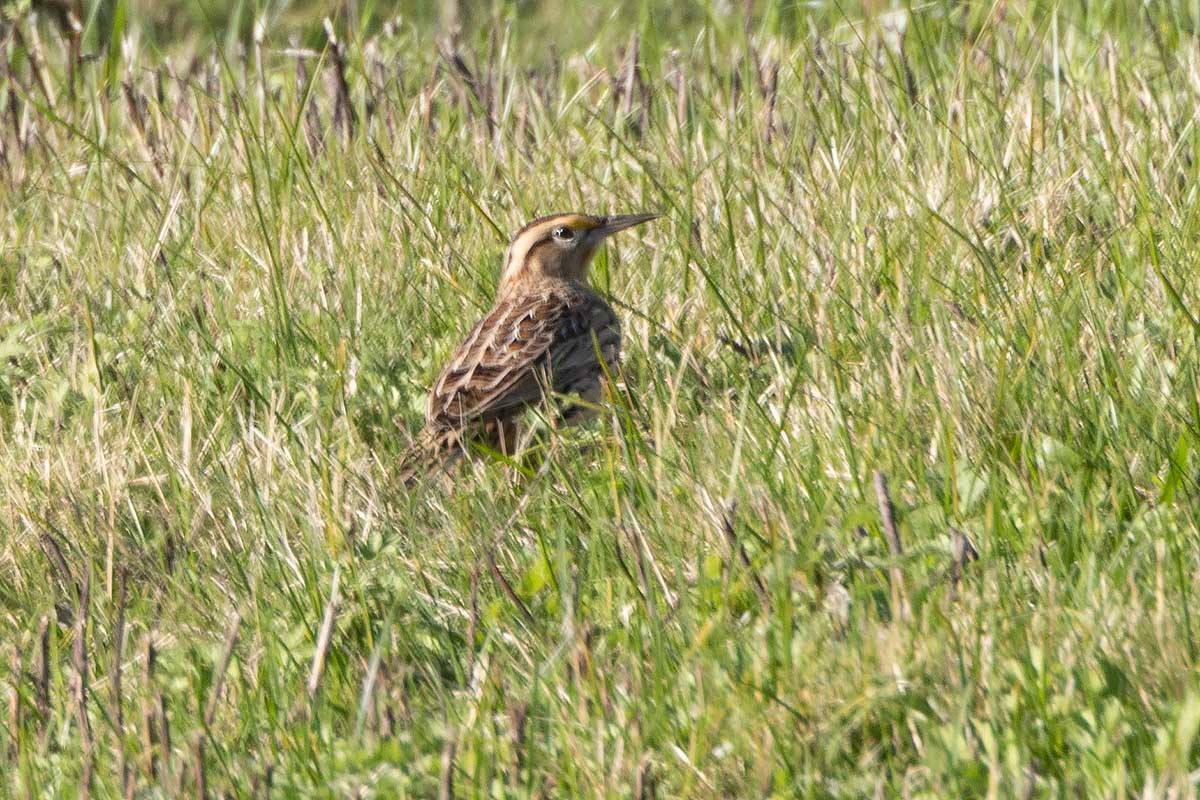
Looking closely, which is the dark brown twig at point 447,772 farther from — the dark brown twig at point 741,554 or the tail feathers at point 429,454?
the tail feathers at point 429,454

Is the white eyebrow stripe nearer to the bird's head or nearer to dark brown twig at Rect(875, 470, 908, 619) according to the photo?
the bird's head

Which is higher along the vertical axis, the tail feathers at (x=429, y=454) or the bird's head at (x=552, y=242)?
the bird's head at (x=552, y=242)

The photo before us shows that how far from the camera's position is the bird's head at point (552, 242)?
6113 mm

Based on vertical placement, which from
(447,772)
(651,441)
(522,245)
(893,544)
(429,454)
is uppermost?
(893,544)

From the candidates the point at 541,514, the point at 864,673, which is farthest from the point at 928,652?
the point at 541,514

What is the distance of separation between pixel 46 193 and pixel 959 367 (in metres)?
4.35

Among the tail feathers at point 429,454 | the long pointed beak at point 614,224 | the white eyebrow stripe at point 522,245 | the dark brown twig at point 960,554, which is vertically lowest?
the tail feathers at point 429,454

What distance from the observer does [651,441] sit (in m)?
4.85

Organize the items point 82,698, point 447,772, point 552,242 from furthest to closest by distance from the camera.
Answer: point 552,242 < point 82,698 < point 447,772

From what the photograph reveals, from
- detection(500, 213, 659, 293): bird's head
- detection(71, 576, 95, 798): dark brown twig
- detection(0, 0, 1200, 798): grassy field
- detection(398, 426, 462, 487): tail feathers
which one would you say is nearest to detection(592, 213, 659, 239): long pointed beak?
detection(500, 213, 659, 293): bird's head

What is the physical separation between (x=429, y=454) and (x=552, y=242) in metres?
1.35

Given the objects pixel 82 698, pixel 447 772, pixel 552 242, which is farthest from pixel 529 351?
pixel 447 772

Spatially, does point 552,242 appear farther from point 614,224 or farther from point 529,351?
point 529,351

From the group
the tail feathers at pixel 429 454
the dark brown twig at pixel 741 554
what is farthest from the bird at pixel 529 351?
the dark brown twig at pixel 741 554
